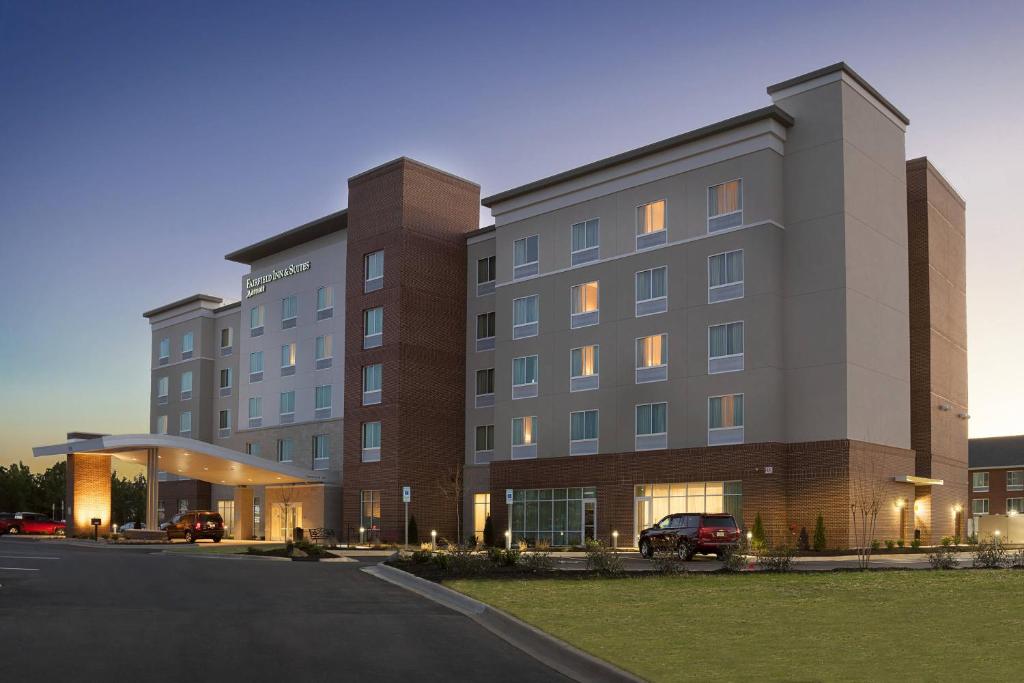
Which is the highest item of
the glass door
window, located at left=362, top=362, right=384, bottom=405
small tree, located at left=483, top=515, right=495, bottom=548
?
window, located at left=362, top=362, right=384, bottom=405

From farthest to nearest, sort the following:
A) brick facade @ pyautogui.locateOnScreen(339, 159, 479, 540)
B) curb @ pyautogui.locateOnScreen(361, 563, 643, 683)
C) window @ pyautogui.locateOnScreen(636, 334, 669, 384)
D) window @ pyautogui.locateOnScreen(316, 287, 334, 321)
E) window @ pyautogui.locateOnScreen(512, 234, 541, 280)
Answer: window @ pyautogui.locateOnScreen(316, 287, 334, 321)
brick facade @ pyautogui.locateOnScreen(339, 159, 479, 540)
window @ pyautogui.locateOnScreen(512, 234, 541, 280)
window @ pyautogui.locateOnScreen(636, 334, 669, 384)
curb @ pyautogui.locateOnScreen(361, 563, 643, 683)

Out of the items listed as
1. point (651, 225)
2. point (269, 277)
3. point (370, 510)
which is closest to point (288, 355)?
point (269, 277)

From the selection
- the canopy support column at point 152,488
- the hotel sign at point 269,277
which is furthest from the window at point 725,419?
the hotel sign at point 269,277

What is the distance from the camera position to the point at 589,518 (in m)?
51.0

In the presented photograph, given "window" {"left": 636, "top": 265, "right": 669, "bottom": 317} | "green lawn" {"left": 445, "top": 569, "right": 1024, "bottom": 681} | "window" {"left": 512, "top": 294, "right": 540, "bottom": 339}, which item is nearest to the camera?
"green lawn" {"left": 445, "top": 569, "right": 1024, "bottom": 681}

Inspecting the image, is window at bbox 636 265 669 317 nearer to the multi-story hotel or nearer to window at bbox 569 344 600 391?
the multi-story hotel

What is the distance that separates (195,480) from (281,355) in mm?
17176

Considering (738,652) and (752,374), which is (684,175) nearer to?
(752,374)

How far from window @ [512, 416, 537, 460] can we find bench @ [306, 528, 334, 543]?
12397 millimetres

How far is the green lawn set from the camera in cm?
1135

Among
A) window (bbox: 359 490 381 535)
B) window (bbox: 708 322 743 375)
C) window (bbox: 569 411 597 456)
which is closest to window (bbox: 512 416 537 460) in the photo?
window (bbox: 569 411 597 456)

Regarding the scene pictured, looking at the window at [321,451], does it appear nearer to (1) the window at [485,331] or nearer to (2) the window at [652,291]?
(1) the window at [485,331]

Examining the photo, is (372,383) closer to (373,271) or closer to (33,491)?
(373,271)

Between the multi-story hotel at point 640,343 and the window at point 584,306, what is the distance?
0.38 feet
